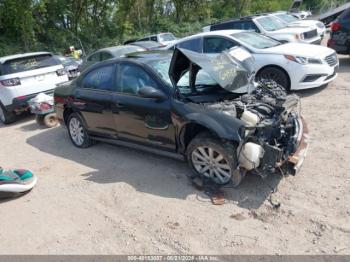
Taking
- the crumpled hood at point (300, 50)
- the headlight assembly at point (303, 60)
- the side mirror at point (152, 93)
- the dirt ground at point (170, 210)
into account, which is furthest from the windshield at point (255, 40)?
the side mirror at point (152, 93)

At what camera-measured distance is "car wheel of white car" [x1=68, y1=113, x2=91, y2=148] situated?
634 centimetres

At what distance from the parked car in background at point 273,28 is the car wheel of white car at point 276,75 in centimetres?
340

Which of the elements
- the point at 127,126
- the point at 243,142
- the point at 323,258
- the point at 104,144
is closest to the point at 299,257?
the point at 323,258

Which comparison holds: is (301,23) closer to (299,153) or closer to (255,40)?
(255,40)

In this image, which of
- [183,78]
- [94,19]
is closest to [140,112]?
[183,78]

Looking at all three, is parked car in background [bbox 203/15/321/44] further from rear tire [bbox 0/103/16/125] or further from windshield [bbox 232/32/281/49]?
rear tire [bbox 0/103/16/125]

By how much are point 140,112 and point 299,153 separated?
2187mm

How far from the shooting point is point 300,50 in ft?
25.4

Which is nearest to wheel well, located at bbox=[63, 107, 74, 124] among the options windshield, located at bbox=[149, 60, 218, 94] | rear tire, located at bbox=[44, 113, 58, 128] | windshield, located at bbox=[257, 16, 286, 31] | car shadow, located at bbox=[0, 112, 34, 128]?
rear tire, located at bbox=[44, 113, 58, 128]

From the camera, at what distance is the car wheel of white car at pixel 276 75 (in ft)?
24.9

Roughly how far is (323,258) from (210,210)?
130cm

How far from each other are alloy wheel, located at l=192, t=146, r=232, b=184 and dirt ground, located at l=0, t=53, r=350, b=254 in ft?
0.76

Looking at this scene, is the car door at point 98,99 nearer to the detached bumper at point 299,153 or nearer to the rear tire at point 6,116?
the detached bumper at point 299,153

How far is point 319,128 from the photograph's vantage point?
5.87m
